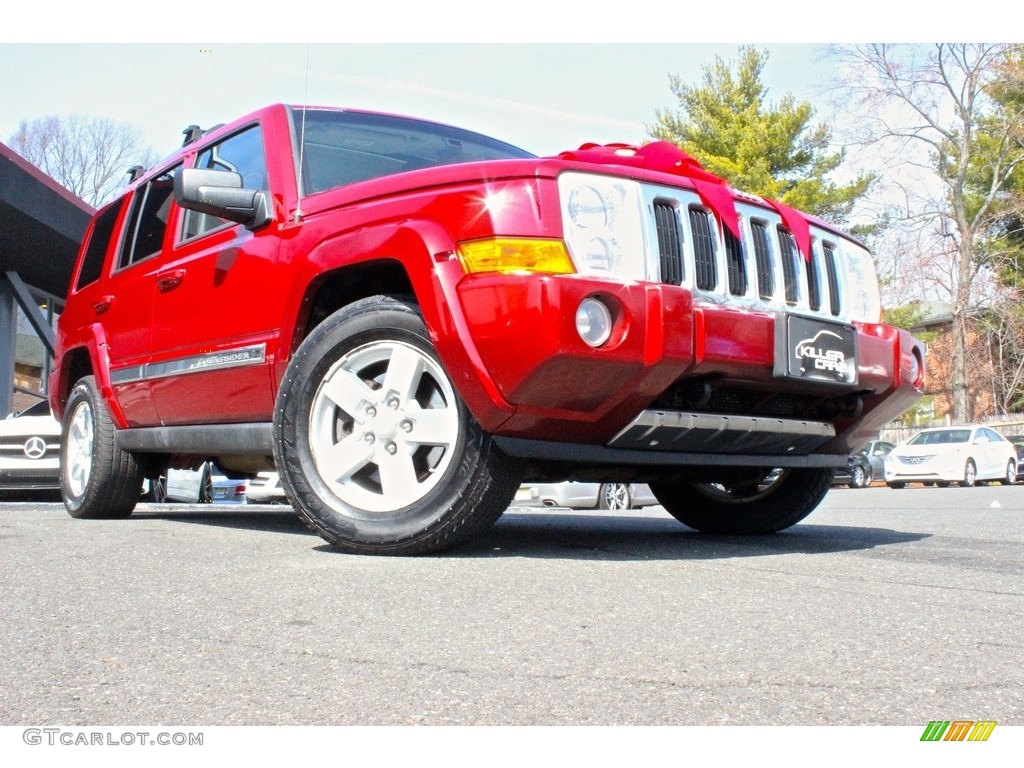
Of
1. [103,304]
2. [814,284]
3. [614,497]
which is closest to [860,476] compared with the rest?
[614,497]

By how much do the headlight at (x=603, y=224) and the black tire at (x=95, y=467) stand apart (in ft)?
10.7

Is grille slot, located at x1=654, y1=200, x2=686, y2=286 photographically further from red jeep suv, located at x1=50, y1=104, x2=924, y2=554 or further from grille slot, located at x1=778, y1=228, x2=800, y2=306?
grille slot, located at x1=778, y1=228, x2=800, y2=306

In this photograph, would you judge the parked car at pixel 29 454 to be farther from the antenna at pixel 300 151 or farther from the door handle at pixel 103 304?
the antenna at pixel 300 151

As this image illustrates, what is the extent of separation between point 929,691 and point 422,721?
873 millimetres

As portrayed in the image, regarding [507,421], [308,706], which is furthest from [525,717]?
[507,421]

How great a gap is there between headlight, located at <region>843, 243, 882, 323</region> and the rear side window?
4019 millimetres

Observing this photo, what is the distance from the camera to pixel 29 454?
424 inches

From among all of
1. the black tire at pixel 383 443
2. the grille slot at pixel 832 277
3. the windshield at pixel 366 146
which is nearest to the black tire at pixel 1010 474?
the grille slot at pixel 832 277

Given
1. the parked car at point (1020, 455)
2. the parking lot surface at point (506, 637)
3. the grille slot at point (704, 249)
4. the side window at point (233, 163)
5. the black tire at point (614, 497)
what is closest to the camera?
the parking lot surface at point (506, 637)

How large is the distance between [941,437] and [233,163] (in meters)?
22.6

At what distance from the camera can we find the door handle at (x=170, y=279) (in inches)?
187

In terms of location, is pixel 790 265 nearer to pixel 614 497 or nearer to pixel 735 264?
pixel 735 264

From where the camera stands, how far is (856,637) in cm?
227

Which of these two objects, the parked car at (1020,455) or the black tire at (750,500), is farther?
the parked car at (1020,455)
